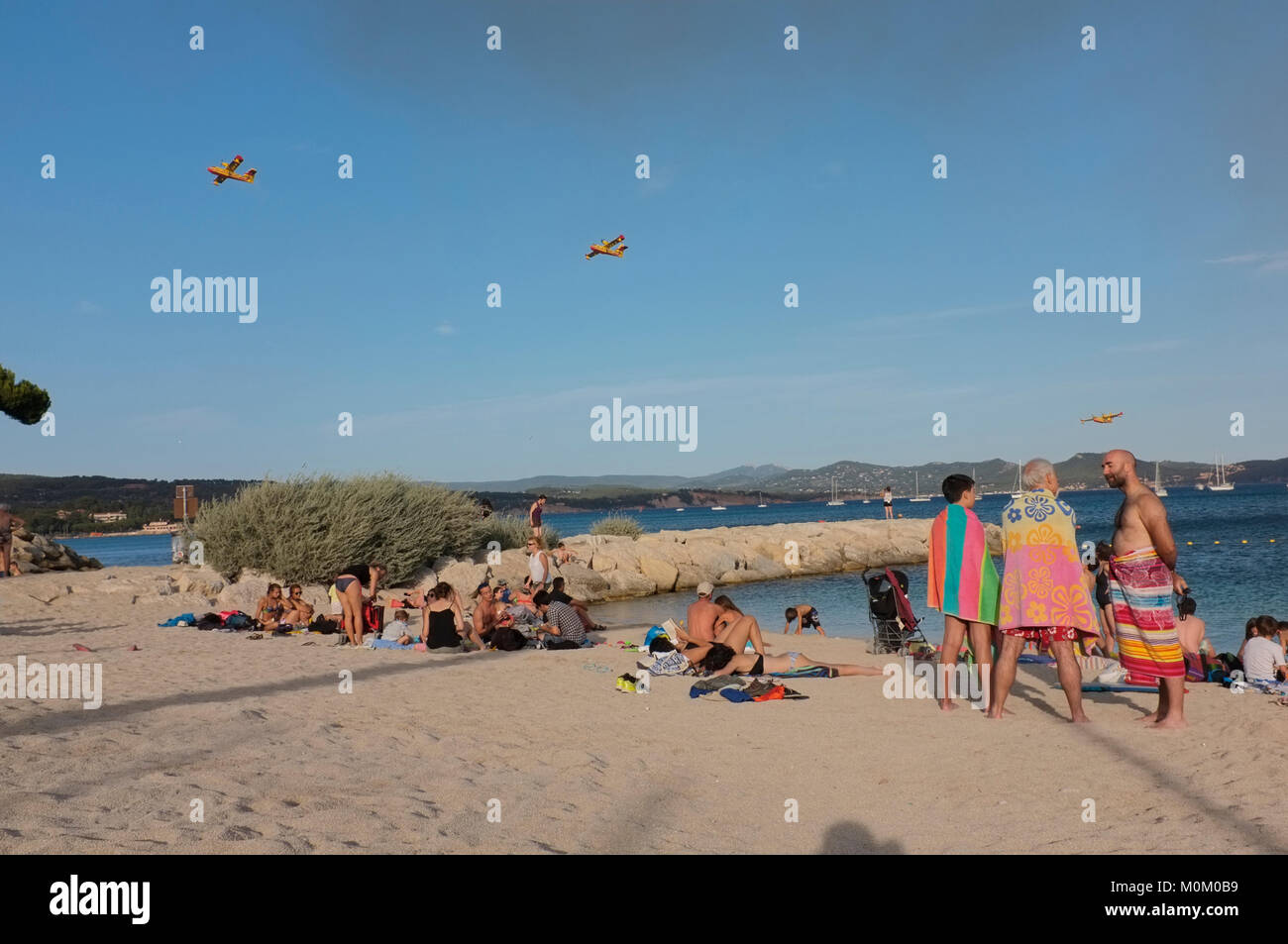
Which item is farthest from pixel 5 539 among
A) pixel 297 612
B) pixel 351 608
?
pixel 351 608

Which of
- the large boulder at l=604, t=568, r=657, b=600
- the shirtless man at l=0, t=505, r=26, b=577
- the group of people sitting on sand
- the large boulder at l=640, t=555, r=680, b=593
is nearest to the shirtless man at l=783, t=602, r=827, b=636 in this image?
the group of people sitting on sand

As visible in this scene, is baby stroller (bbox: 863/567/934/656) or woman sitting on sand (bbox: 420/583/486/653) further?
woman sitting on sand (bbox: 420/583/486/653)

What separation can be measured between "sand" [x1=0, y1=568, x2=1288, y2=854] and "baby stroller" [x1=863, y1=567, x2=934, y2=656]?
2.00m

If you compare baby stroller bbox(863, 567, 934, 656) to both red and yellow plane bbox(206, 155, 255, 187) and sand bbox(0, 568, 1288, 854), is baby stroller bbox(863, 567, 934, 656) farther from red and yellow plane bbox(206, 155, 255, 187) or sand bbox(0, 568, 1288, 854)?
red and yellow plane bbox(206, 155, 255, 187)

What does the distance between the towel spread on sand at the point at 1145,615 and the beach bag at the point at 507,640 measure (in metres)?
7.93

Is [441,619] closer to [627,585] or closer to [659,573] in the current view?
[627,585]

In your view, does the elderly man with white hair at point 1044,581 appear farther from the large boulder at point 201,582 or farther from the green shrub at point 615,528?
the green shrub at point 615,528

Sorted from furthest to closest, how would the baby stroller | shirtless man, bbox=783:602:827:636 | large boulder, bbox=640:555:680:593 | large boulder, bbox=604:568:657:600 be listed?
large boulder, bbox=640:555:680:593
large boulder, bbox=604:568:657:600
shirtless man, bbox=783:602:827:636
the baby stroller

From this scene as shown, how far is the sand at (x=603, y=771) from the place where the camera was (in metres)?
4.38

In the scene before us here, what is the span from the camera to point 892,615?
1156cm

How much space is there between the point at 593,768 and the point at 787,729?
206 cm

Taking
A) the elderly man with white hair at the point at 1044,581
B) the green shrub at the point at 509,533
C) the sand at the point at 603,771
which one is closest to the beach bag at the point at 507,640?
the sand at the point at 603,771

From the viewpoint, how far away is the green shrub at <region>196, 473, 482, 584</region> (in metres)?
19.6

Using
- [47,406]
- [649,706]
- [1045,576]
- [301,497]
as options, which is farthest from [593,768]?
[47,406]
